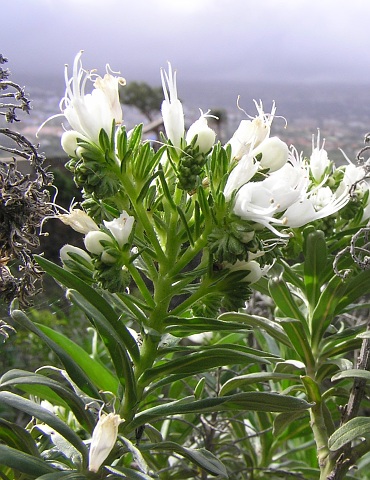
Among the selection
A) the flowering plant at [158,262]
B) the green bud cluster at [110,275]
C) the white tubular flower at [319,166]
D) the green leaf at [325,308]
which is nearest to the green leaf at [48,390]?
the flowering plant at [158,262]

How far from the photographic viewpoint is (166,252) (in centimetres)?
70

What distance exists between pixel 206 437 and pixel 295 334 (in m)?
0.30

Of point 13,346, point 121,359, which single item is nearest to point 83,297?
point 121,359

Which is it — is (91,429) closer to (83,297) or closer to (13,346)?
(83,297)

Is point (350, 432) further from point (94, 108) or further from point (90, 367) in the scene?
point (94, 108)

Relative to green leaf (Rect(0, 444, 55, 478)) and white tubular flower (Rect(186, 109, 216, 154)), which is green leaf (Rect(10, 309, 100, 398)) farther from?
white tubular flower (Rect(186, 109, 216, 154))

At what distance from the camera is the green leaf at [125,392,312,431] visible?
667mm

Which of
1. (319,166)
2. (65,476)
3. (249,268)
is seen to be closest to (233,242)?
(249,268)

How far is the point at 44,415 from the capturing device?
644 mm

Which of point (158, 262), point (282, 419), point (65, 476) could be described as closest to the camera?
point (65, 476)

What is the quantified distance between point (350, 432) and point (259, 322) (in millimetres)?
189

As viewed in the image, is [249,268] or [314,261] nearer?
[249,268]

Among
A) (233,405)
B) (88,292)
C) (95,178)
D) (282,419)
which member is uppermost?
(95,178)

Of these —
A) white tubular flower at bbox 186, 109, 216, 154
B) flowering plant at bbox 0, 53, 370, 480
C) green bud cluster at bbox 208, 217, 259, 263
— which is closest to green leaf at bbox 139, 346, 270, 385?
flowering plant at bbox 0, 53, 370, 480
